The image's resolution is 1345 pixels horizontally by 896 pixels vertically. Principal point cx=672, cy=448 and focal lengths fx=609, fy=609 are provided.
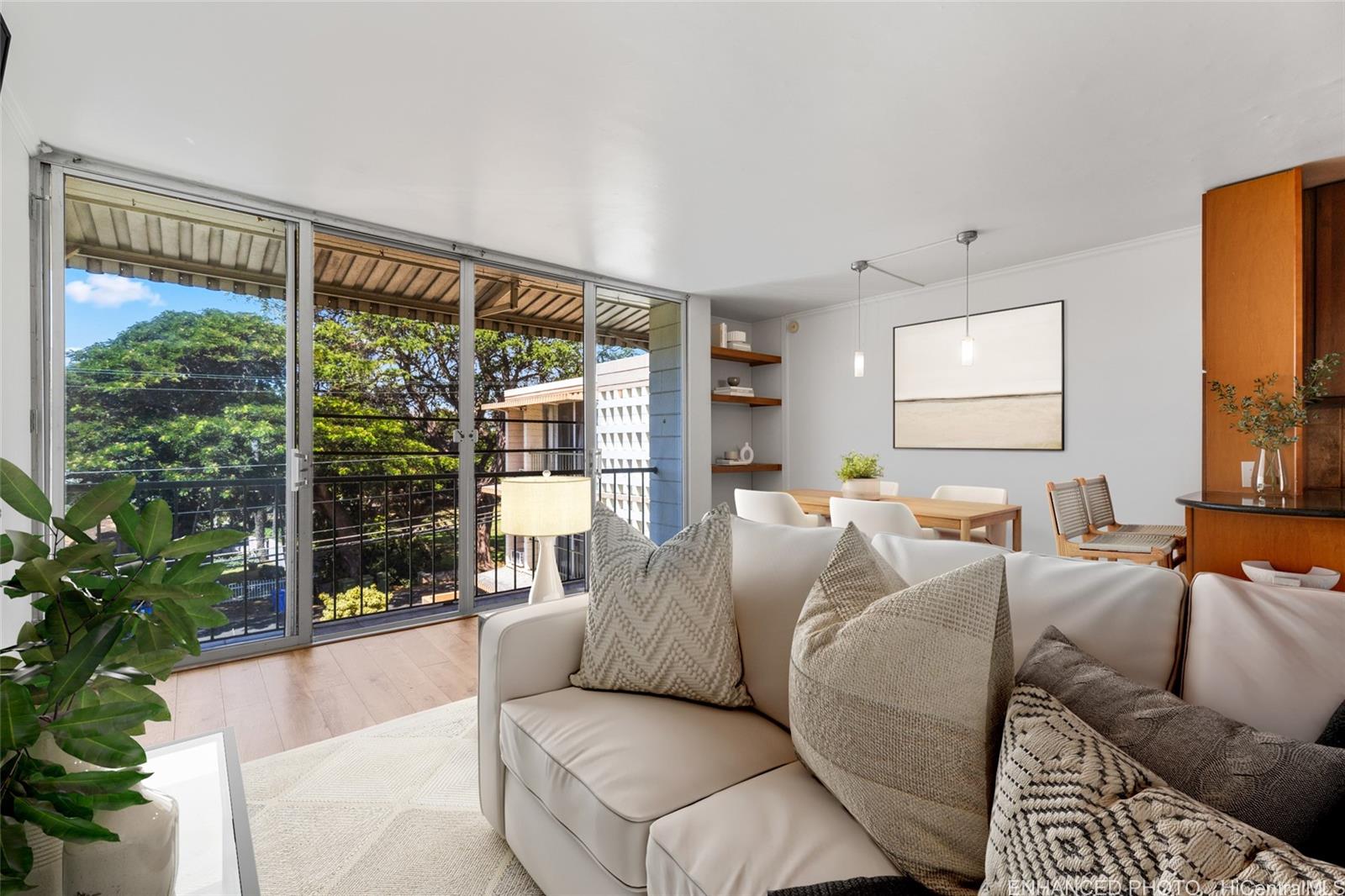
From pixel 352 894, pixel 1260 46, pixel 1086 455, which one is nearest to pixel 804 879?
pixel 352 894

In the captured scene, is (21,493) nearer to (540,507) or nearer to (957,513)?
(540,507)

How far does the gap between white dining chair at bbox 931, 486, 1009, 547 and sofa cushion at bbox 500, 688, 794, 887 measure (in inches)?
110

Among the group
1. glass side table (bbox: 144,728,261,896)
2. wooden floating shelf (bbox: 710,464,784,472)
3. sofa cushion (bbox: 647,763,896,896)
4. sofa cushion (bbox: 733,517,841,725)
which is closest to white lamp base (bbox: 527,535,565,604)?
sofa cushion (bbox: 733,517,841,725)

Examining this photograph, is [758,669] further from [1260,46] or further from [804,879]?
[1260,46]

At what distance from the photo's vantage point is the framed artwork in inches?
173

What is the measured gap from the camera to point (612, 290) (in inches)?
193

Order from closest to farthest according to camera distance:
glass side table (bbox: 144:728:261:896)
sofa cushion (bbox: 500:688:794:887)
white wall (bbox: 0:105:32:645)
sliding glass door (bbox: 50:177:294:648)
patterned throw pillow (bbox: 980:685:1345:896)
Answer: patterned throw pillow (bbox: 980:685:1345:896), glass side table (bbox: 144:728:261:896), sofa cushion (bbox: 500:688:794:887), white wall (bbox: 0:105:32:645), sliding glass door (bbox: 50:177:294:648)

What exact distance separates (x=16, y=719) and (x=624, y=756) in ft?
3.05

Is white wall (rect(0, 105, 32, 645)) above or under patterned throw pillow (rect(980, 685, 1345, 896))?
above

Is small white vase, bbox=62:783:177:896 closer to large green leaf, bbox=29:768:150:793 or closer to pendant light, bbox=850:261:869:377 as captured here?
large green leaf, bbox=29:768:150:793

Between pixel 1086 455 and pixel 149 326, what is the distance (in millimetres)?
5600

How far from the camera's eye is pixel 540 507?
2100 millimetres

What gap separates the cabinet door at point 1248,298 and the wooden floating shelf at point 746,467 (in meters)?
3.43

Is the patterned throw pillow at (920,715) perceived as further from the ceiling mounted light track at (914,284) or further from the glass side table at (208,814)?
the ceiling mounted light track at (914,284)
